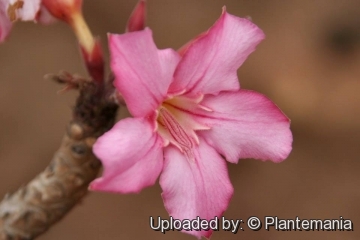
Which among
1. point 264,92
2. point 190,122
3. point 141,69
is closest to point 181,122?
point 190,122

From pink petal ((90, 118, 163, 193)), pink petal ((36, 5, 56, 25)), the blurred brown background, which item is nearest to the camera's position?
pink petal ((90, 118, 163, 193))

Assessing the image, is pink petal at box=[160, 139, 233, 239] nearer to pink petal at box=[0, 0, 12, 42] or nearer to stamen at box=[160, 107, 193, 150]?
stamen at box=[160, 107, 193, 150]

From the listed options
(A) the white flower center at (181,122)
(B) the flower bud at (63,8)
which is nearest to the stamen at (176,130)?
(A) the white flower center at (181,122)

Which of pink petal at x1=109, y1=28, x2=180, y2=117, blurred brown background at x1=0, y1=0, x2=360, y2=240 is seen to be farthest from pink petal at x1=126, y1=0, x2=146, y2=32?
blurred brown background at x1=0, y1=0, x2=360, y2=240

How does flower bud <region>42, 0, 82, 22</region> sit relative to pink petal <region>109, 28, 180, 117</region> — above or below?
above

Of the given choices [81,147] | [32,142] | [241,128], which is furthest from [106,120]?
[32,142]

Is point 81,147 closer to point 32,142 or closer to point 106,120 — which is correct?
point 106,120

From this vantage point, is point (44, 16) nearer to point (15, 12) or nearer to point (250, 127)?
point (15, 12)
